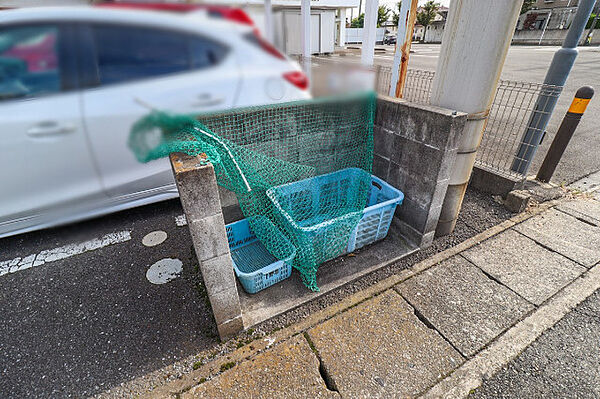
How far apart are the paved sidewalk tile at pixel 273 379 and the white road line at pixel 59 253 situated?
5.77 feet

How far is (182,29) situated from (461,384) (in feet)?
9.65

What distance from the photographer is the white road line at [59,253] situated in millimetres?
2387

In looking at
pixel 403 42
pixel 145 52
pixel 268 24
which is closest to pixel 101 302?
pixel 145 52

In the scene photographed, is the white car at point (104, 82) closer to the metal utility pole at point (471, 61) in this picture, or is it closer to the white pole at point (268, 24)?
the white pole at point (268, 24)

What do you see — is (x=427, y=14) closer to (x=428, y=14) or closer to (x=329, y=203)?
(x=428, y=14)

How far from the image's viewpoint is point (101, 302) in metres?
2.08

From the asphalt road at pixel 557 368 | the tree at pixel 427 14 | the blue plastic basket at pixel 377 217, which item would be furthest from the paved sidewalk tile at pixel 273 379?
the tree at pixel 427 14

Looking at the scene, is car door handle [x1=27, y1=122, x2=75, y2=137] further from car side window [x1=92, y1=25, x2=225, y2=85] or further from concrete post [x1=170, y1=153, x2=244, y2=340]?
concrete post [x1=170, y1=153, x2=244, y2=340]

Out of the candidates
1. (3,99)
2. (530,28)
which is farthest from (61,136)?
(530,28)

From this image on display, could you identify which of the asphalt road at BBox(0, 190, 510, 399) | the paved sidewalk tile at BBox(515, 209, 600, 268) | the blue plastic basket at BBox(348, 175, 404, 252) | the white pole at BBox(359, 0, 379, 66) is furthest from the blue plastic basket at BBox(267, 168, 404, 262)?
the paved sidewalk tile at BBox(515, 209, 600, 268)

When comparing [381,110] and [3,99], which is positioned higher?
[3,99]

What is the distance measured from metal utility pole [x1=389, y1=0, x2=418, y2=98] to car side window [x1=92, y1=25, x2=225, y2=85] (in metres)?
1.51

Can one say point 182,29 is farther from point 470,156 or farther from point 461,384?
point 461,384

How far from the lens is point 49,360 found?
1722 millimetres
